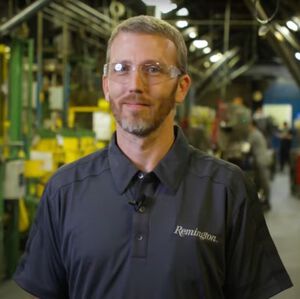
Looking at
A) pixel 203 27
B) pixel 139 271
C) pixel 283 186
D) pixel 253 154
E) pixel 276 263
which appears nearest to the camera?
pixel 139 271

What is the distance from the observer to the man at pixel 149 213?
4.45ft

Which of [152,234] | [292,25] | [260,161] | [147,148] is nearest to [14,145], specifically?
[292,25]

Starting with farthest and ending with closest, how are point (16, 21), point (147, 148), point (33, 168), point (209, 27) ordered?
point (209, 27)
point (33, 168)
point (16, 21)
point (147, 148)

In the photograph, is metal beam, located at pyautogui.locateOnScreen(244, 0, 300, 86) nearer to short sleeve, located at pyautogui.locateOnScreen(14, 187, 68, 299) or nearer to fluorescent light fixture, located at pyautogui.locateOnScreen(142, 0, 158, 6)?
fluorescent light fixture, located at pyautogui.locateOnScreen(142, 0, 158, 6)

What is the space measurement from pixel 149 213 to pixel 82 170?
0.82 feet

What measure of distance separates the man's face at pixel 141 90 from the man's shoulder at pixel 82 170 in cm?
15

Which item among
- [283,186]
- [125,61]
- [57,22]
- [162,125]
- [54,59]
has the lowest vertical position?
[283,186]

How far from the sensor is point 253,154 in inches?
314

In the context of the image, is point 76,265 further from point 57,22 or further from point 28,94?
point 57,22

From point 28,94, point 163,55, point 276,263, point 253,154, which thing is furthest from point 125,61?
point 253,154

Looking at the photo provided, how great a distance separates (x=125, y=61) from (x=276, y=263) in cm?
69

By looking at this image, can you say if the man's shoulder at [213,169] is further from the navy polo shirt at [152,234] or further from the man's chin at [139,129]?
the man's chin at [139,129]

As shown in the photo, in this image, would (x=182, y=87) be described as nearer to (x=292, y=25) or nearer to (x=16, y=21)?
(x=16, y=21)

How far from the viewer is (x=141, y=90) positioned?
4.50ft
